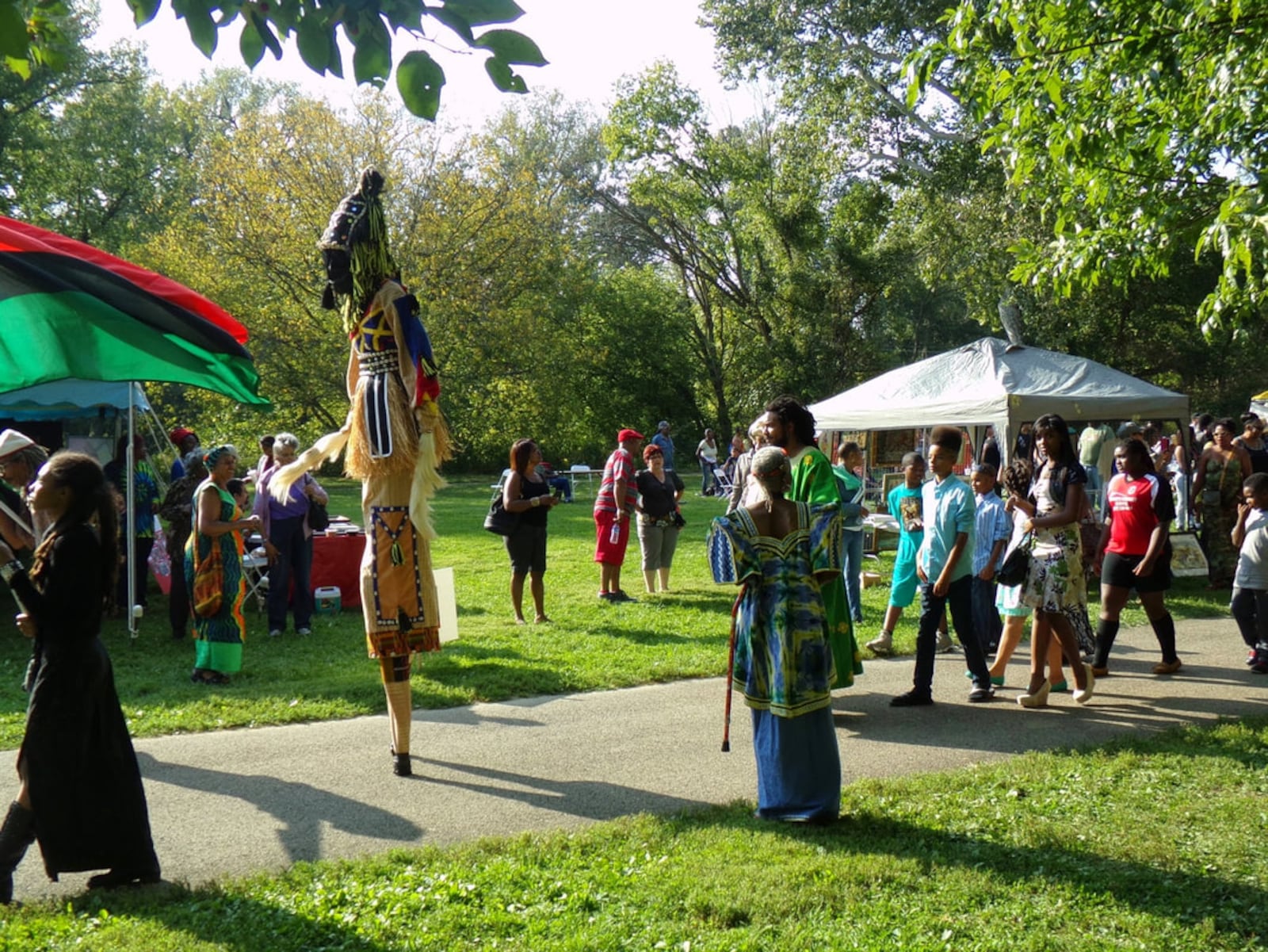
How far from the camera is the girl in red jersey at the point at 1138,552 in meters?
8.41

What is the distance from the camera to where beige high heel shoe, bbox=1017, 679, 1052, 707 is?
7.60 meters

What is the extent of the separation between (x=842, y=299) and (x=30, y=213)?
27.4 m

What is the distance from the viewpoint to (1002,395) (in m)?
14.3

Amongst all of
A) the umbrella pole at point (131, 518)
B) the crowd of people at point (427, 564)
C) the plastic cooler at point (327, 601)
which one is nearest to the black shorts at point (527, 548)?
the crowd of people at point (427, 564)

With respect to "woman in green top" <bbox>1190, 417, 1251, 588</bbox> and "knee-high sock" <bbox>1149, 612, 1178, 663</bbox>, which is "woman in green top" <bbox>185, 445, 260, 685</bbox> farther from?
"woman in green top" <bbox>1190, 417, 1251, 588</bbox>

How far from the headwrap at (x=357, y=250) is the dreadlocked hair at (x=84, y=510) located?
6.41 feet

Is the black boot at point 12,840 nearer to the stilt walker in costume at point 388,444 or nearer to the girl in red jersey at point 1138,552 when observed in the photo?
the stilt walker in costume at point 388,444

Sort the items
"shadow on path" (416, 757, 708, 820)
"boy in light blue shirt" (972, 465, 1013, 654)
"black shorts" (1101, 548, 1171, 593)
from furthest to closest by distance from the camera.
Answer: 1. "black shorts" (1101, 548, 1171, 593)
2. "boy in light blue shirt" (972, 465, 1013, 654)
3. "shadow on path" (416, 757, 708, 820)

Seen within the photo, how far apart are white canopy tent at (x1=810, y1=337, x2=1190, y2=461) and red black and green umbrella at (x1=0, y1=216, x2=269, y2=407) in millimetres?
10778

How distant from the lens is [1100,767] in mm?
6109

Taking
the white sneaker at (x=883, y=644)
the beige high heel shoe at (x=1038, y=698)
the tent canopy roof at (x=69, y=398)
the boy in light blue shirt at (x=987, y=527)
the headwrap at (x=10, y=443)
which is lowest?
the beige high heel shoe at (x=1038, y=698)

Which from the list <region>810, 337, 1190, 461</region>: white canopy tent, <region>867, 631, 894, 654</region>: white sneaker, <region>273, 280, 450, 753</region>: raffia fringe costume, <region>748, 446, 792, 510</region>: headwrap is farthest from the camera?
<region>810, 337, 1190, 461</region>: white canopy tent

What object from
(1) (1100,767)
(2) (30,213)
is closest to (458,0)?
(1) (1100,767)

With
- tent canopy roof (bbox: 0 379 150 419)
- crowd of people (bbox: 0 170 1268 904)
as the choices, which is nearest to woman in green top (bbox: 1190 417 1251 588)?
crowd of people (bbox: 0 170 1268 904)
